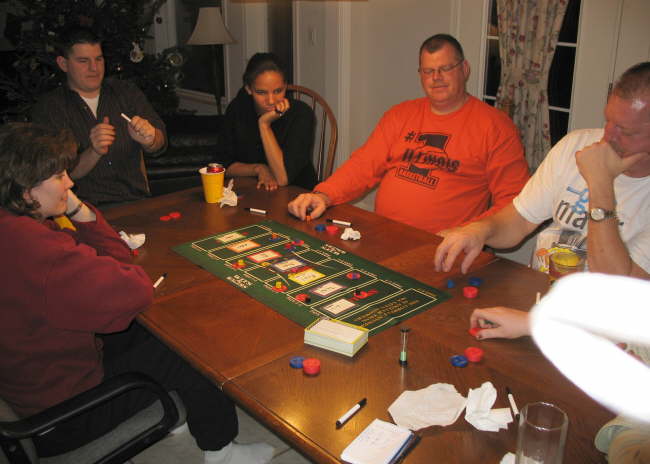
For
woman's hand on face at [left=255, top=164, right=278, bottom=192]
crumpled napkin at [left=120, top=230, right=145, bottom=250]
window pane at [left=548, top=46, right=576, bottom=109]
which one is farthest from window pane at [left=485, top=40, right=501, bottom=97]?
crumpled napkin at [left=120, top=230, right=145, bottom=250]

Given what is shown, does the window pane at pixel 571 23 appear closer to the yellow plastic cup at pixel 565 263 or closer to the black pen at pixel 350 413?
the yellow plastic cup at pixel 565 263

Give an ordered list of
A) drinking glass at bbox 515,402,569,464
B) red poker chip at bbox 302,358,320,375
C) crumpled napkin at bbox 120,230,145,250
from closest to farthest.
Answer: drinking glass at bbox 515,402,569,464
red poker chip at bbox 302,358,320,375
crumpled napkin at bbox 120,230,145,250

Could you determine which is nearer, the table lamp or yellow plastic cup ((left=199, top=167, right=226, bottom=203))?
yellow plastic cup ((left=199, top=167, right=226, bottom=203))

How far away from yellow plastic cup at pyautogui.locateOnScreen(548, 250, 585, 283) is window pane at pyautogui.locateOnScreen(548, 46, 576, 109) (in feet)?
6.41

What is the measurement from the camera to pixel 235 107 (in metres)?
2.99

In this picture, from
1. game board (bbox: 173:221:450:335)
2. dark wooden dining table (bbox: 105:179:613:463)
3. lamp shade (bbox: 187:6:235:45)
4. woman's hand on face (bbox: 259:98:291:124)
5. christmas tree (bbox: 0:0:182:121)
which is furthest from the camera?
lamp shade (bbox: 187:6:235:45)

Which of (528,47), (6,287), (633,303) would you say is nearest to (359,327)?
(633,303)

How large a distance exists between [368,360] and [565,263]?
57cm

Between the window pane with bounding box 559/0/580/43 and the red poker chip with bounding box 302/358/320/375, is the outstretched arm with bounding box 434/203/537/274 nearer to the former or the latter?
the red poker chip with bounding box 302/358/320/375

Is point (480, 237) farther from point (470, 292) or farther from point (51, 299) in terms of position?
point (51, 299)

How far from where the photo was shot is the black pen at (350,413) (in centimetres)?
110

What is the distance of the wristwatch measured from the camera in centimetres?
164

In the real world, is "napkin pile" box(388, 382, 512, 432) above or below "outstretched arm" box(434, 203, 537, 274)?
below

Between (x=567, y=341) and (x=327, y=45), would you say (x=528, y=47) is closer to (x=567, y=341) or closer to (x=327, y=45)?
(x=327, y=45)
